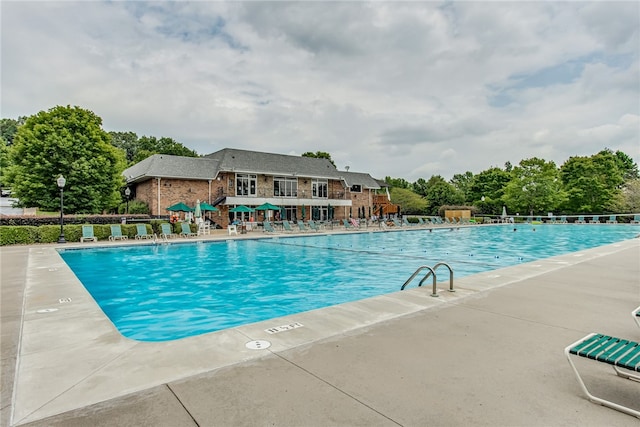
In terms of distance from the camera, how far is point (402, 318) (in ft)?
16.5

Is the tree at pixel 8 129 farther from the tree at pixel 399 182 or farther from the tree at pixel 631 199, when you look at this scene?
the tree at pixel 631 199

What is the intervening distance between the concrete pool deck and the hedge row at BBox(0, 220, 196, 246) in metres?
14.5

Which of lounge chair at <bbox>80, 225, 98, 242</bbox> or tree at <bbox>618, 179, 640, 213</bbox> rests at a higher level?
tree at <bbox>618, 179, 640, 213</bbox>

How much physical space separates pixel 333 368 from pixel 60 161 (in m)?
27.4

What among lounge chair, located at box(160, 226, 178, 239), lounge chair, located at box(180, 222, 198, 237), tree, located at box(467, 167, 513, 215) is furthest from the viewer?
tree, located at box(467, 167, 513, 215)

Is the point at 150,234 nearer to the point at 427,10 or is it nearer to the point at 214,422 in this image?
the point at 427,10

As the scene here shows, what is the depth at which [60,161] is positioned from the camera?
2355cm

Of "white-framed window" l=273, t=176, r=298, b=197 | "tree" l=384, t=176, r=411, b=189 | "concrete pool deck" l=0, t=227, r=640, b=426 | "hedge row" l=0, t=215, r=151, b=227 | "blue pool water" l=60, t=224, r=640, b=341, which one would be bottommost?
"blue pool water" l=60, t=224, r=640, b=341

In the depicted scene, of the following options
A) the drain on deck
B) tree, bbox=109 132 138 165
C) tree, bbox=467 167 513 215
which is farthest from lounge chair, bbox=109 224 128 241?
tree, bbox=109 132 138 165

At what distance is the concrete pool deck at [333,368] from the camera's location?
102 inches

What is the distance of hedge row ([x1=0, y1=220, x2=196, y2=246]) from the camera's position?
1675 centimetres

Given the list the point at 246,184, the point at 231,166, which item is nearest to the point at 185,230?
the point at 231,166

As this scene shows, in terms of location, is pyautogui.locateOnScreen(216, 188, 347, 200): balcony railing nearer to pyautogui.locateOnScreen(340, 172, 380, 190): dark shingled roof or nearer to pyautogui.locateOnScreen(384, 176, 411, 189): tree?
pyautogui.locateOnScreen(340, 172, 380, 190): dark shingled roof

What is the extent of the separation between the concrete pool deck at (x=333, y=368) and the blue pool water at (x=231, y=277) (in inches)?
75.9
